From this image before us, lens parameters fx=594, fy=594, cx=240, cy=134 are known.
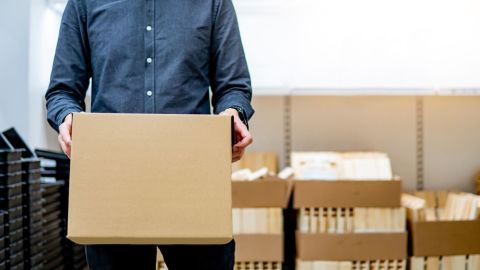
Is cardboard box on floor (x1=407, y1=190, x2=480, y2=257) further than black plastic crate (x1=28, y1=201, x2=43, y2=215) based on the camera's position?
Yes

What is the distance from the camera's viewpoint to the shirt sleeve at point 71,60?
1.12m

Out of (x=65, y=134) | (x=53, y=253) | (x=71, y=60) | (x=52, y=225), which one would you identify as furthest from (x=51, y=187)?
(x=65, y=134)

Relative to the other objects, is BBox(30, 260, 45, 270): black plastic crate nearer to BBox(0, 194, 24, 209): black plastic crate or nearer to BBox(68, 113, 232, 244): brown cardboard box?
BBox(0, 194, 24, 209): black plastic crate

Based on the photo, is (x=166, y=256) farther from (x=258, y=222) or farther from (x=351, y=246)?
(x=351, y=246)

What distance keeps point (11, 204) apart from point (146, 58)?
1134 millimetres

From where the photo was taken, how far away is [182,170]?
931 mm

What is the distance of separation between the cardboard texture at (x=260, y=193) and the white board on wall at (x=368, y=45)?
49 centimetres

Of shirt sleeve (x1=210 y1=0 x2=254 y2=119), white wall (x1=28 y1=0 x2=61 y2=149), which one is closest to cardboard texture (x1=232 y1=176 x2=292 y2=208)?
white wall (x1=28 y1=0 x2=61 y2=149)

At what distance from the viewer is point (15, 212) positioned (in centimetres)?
203

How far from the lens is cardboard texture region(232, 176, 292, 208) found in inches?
98.6

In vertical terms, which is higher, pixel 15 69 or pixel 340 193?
pixel 15 69

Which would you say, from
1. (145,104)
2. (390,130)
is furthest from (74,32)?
(390,130)

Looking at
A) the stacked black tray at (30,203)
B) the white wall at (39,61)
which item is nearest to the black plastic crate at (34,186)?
the stacked black tray at (30,203)

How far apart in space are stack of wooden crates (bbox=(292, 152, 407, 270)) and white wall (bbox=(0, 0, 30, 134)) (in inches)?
49.0
